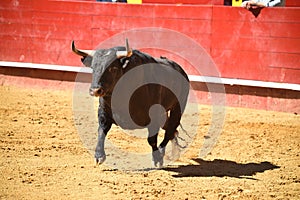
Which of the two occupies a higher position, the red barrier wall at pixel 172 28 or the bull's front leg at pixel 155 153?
the red barrier wall at pixel 172 28

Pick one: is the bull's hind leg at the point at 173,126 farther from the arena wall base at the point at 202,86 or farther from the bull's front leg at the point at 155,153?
the arena wall base at the point at 202,86

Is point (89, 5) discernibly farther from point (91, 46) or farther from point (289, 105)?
point (289, 105)

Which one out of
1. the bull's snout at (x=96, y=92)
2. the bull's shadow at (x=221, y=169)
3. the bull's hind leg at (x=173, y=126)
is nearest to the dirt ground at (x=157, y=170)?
the bull's shadow at (x=221, y=169)

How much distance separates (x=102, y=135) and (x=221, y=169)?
3.16ft

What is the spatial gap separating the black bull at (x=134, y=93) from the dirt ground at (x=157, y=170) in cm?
29

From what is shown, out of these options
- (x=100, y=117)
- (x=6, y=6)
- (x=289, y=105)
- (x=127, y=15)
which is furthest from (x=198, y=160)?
(x=6, y=6)

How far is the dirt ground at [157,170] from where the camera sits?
3.79 meters

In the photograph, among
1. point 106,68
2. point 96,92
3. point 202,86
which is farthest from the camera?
point 202,86

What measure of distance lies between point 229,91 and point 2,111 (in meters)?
2.77

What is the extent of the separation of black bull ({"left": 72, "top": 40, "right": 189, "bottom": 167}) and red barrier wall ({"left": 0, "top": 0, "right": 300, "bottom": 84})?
2.52 metres

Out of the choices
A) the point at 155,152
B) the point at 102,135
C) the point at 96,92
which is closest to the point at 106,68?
the point at 96,92

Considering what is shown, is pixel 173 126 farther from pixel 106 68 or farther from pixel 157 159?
pixel 106 68

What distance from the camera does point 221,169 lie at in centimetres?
449

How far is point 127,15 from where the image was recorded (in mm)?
7832
